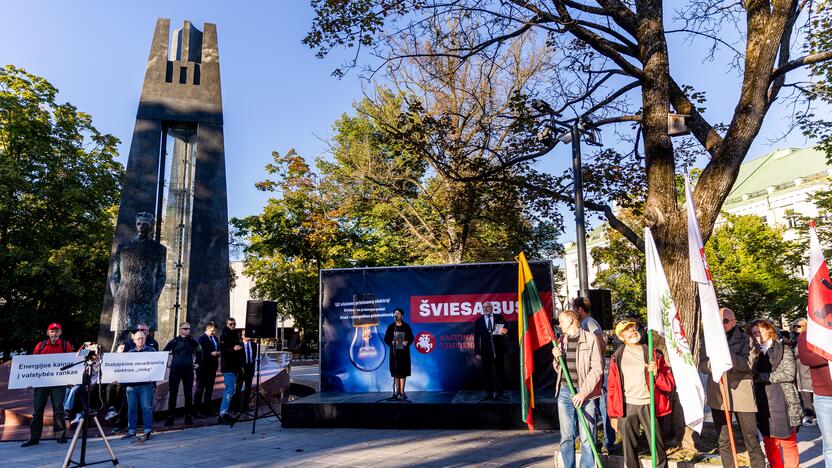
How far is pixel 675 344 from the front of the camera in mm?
5832

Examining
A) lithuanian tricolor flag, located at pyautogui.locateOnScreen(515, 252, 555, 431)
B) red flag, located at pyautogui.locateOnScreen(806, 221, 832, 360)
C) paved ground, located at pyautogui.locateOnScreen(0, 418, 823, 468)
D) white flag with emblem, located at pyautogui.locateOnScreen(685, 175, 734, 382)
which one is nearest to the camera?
red flag, located at pyautogui.locateOnScreen(806, 221, 832, 360)

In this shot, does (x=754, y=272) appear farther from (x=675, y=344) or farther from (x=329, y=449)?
(x=329, y=449)

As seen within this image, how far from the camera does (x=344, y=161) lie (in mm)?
31125

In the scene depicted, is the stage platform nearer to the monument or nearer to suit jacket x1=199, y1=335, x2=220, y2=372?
suit jacket x1=199, y1=335, x2=220, y2=372

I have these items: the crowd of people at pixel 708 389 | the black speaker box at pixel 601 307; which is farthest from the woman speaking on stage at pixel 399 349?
the crowd of people at pixel 708 389

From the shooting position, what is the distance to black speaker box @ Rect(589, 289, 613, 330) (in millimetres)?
11016

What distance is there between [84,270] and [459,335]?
22.2 metres

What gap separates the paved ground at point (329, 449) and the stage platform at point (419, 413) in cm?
22

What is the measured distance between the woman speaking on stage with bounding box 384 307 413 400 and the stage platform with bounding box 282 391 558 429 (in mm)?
518

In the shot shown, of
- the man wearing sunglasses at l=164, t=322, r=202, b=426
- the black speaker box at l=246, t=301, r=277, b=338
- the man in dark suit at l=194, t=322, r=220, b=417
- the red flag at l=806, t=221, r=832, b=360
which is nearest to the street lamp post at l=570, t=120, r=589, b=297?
the red flag at l=806, t=221, r=832, b=360

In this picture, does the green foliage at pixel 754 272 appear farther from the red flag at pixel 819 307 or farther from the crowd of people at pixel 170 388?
the crowd of people at pixel 170 388

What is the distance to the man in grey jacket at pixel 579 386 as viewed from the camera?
19.3 feet

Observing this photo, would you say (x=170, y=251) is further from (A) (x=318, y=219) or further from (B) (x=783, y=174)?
(B) (x=783, y=174)

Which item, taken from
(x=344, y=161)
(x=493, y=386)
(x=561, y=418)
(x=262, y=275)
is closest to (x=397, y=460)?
(x=561, y=418)
